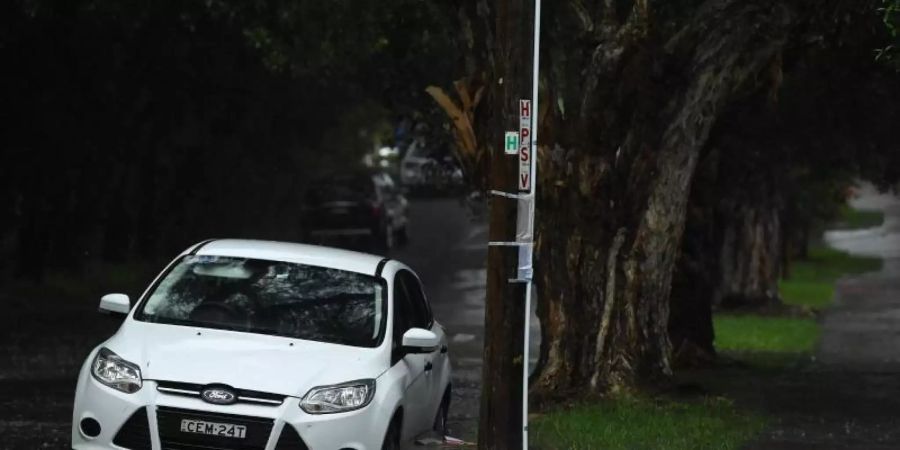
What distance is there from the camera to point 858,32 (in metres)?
15.4

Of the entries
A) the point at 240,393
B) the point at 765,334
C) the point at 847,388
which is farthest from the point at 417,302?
the point at 765,334

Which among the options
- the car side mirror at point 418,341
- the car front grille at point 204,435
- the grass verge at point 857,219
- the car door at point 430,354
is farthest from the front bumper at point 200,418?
the grass verge at point 857,219

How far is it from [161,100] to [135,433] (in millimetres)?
20727

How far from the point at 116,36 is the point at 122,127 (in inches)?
85.1

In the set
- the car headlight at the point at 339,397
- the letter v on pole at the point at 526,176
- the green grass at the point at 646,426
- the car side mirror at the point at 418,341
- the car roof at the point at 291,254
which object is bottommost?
the green grass at the point at 646,426

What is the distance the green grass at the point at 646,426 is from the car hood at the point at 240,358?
8.10ft

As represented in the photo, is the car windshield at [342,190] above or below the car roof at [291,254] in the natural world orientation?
below

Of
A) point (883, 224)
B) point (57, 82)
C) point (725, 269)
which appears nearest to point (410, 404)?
point (57, 82)

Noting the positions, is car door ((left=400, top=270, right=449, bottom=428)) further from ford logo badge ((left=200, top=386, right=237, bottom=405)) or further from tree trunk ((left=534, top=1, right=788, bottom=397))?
tree trunk ((left=534, top=1, right=788, bottom=397))

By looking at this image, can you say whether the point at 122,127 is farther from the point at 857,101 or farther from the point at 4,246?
the point at 857,101

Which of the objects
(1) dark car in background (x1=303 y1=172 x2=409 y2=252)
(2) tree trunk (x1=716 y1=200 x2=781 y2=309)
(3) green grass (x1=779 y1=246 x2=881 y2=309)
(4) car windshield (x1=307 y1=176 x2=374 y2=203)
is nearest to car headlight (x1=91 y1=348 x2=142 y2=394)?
(2) tree trunk (x1=716 y1=200 x2=781 y2=309)

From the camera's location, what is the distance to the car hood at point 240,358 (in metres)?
9.77

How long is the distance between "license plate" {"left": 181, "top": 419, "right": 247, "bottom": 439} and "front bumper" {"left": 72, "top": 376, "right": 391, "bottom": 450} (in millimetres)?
24

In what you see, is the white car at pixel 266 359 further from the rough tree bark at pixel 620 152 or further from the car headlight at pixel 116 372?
the rough tree bark at pixel 620 152
